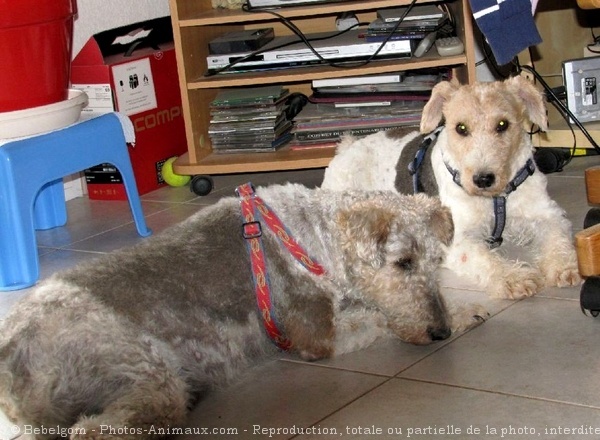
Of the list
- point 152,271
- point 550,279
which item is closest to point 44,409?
point 152,271

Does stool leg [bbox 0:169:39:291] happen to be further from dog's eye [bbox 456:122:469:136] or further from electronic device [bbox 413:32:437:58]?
electronic device [bbox 413:32:437:58]

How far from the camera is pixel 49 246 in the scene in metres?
4.68

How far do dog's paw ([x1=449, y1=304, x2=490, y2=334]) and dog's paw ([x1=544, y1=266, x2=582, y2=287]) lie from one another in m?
0.38

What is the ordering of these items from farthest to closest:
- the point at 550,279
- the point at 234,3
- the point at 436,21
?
the point at 234,3 < the point at 436,21 < the point at 550,279

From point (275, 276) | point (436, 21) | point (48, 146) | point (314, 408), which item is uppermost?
point (436, 21)

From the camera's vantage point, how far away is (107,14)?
570cm

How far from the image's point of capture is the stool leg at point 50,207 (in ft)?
16.4

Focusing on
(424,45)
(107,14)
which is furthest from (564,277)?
(107,14)

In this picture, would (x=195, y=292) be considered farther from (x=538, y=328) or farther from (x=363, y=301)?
(x=538, y=328)

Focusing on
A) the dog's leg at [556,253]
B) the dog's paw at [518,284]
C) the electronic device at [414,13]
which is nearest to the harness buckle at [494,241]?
the dog's leg at [556,253]

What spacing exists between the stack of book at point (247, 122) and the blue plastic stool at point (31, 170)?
2.85 feet

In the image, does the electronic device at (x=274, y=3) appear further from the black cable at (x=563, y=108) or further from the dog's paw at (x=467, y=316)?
the dog's paw at (x=467, y=316)

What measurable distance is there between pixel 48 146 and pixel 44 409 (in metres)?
1.92

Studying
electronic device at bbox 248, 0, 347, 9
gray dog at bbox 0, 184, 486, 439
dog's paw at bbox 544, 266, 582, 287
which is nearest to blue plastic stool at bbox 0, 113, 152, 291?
electronic device at bbox 248, 0, 347, 9
